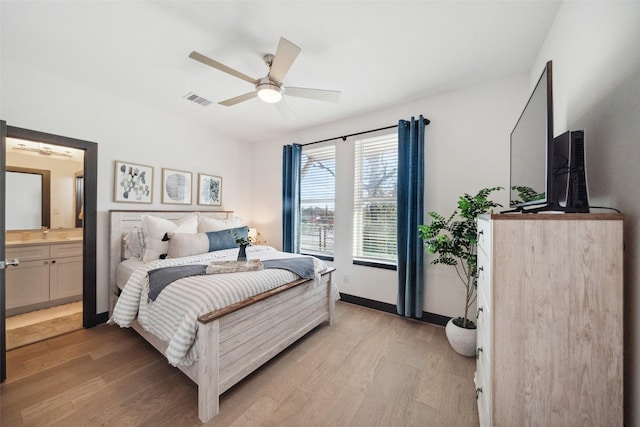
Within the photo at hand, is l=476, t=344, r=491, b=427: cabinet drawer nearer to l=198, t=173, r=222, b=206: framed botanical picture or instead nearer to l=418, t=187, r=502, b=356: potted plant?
l=418, t=187, r=502, b=356: potted plant

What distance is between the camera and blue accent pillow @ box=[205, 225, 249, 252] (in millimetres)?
2816

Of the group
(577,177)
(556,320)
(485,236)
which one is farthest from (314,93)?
(556,320)

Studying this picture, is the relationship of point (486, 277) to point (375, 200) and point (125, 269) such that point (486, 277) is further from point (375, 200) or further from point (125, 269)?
point (125, 269)

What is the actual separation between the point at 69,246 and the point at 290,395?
3571mm

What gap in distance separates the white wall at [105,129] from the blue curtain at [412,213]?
2.74 metres

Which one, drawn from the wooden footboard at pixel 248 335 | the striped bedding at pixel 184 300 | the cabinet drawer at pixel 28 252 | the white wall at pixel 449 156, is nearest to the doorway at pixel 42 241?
the cabinet drawer at pixel 28 252

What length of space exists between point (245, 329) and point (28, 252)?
125 inches

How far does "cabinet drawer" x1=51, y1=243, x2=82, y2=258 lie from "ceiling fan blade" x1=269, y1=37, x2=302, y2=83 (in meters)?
3.53

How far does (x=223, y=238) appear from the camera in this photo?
295 centimetres

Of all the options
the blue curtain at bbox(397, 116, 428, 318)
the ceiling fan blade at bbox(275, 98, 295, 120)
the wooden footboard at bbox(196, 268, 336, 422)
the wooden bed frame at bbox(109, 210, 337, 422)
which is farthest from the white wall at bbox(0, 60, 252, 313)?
the blue curtain at bbox(397, 116, 428, 318)

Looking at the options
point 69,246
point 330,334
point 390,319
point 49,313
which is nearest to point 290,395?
point 330,334

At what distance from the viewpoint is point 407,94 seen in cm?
273

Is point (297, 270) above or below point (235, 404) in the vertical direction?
above

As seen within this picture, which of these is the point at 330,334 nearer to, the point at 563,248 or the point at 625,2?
the point at 563,248
